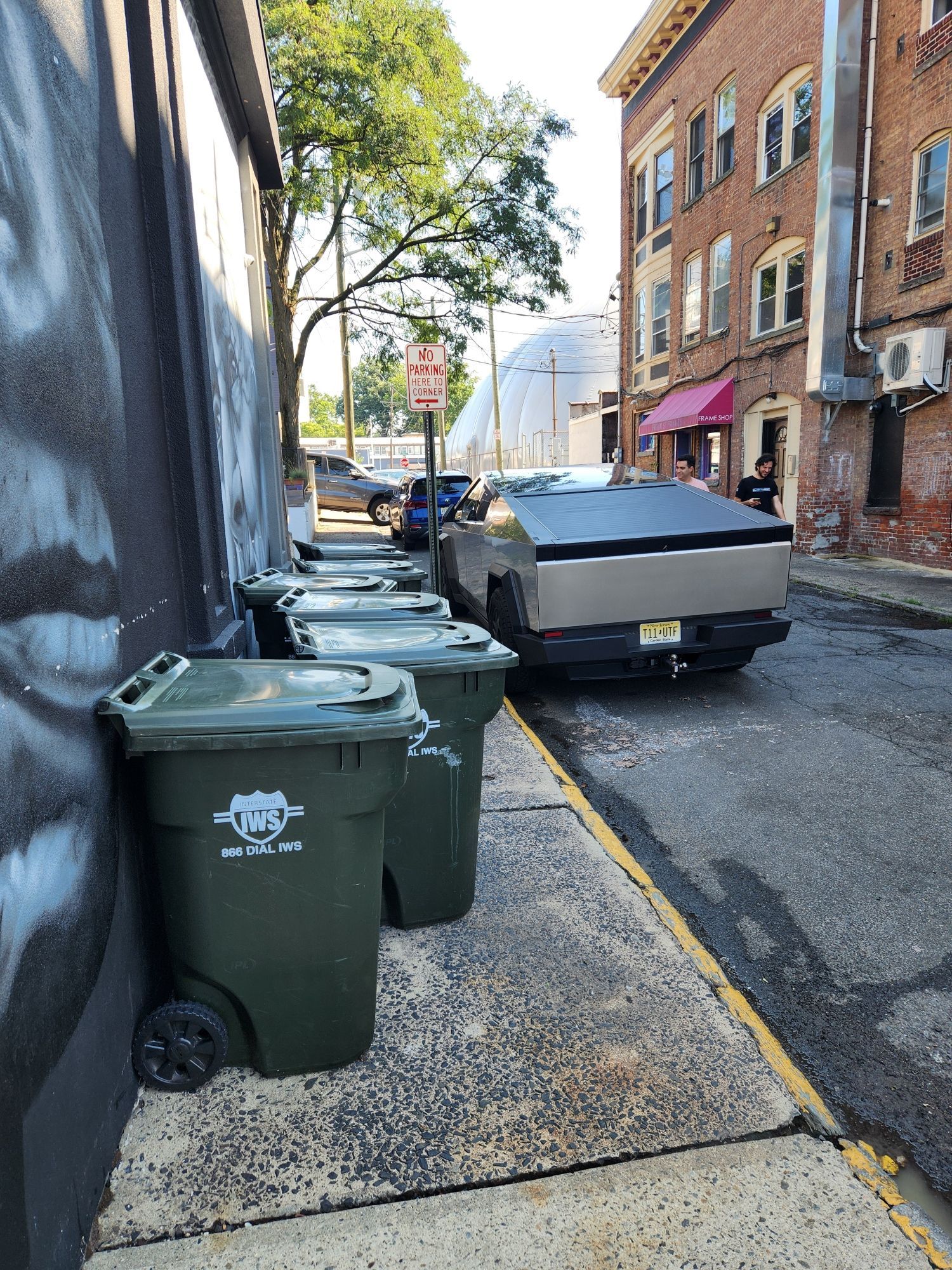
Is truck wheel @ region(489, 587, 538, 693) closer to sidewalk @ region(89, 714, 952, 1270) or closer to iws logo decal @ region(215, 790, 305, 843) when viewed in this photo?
sidewalk @ region(89, 714, 952, 1270)

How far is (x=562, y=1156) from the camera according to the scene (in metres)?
2.17

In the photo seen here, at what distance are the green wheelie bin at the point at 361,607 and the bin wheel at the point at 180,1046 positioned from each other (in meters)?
1.91

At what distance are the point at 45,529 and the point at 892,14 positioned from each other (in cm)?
1626

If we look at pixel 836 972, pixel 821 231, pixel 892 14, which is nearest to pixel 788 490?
pixel 821 231

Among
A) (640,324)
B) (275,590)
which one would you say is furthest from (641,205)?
(275,590)

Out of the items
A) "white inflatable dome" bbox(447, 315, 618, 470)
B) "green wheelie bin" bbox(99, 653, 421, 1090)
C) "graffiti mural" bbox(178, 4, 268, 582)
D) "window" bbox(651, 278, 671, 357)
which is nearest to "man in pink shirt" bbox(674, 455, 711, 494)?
"graffiti mural" bbox(178, 4, 268, 582)

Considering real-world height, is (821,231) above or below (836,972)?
above

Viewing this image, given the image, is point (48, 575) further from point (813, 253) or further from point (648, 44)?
point (648, 44)

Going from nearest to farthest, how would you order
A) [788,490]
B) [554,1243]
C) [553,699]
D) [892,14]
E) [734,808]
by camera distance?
[554,1243], [734,808], [553,699], [892,14], [788,490]

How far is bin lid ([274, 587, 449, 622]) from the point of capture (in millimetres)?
4242

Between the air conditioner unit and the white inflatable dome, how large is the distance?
89.4 ft

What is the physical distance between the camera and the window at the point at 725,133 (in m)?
18.5

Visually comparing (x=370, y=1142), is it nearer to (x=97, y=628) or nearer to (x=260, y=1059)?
(x=260, y=1059)

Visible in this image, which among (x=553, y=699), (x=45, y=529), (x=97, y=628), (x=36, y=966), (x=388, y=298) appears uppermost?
(x=388, y=298)
